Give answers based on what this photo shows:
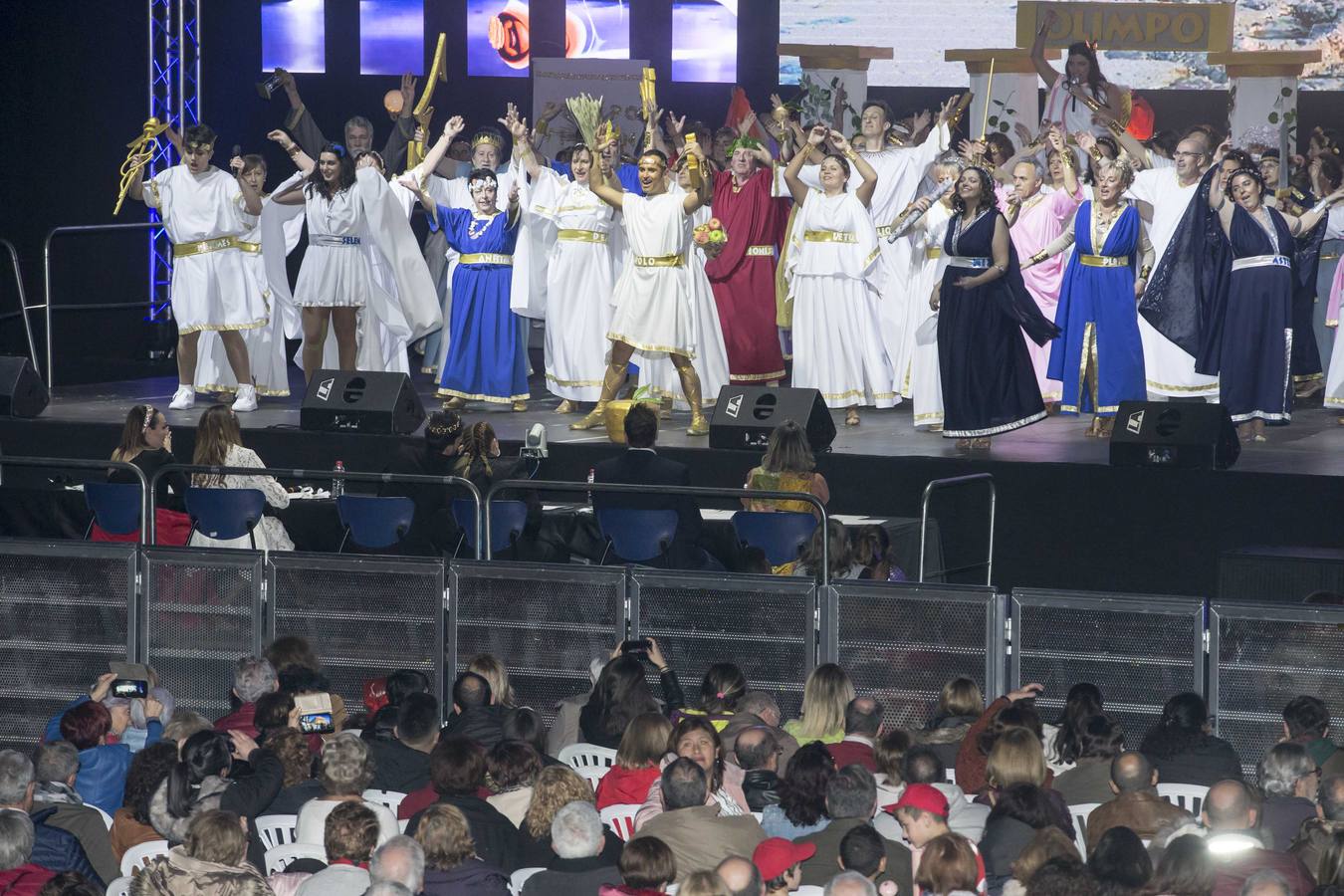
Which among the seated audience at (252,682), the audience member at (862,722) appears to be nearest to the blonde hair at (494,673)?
the seated audience at (252,682)

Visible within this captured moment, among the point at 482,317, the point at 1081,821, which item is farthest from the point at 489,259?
the point at 1081,821

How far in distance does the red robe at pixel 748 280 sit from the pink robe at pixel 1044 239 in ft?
4.52

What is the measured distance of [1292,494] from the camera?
8.71 metres

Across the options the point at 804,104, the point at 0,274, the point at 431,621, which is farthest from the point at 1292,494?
the point at 0,274

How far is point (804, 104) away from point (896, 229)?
12.1 ft

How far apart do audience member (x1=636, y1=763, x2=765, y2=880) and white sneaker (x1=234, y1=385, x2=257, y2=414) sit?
678cm

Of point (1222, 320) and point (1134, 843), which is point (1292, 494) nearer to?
point (1222, 320)

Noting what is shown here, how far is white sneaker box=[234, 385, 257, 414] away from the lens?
36.8 feet

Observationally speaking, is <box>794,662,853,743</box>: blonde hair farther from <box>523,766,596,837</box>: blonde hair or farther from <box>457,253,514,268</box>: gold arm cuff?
<box>457,253,514,268</box>: gold arm cuff

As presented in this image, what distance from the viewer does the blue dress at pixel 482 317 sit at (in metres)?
11.1

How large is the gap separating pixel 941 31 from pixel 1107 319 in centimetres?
657

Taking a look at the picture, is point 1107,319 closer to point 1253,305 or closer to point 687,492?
point 1253,305

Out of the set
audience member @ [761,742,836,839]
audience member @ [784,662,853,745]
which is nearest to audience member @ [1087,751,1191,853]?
audience member @ [761,742,836,839]

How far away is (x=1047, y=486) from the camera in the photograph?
359 inches
